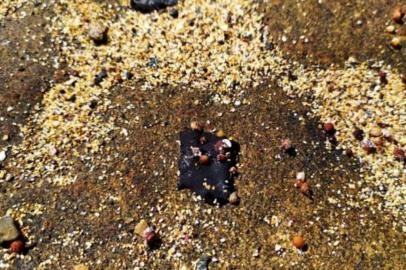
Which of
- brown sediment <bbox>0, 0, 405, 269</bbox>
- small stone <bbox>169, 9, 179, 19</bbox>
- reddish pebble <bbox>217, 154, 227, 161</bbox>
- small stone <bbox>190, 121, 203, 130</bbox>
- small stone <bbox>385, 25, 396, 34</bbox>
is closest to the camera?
brown sediment <bbox>0, 0, 405, 269</bbox>

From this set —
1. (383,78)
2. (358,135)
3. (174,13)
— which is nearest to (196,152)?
(358,135)

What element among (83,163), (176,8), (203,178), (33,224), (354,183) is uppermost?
(176,8)

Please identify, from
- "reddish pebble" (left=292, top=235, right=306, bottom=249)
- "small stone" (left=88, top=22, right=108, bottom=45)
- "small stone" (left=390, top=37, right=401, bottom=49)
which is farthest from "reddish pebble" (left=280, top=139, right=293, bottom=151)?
"small stone" (left=88, top=22, right=108, bottom=45)

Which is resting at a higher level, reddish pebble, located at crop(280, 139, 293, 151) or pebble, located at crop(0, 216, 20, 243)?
reddish pebble, located at crop(280, 139, 293, 151)

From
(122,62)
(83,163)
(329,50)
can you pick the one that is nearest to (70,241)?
(83,163)

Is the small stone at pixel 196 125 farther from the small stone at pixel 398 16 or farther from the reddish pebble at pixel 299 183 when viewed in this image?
A: the small stone at pixel 398 16

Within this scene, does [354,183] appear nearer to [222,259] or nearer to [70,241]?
[222,259]

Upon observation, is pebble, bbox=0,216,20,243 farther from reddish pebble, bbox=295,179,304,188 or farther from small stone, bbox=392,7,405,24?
small stone, bbox=392,7,405,24
